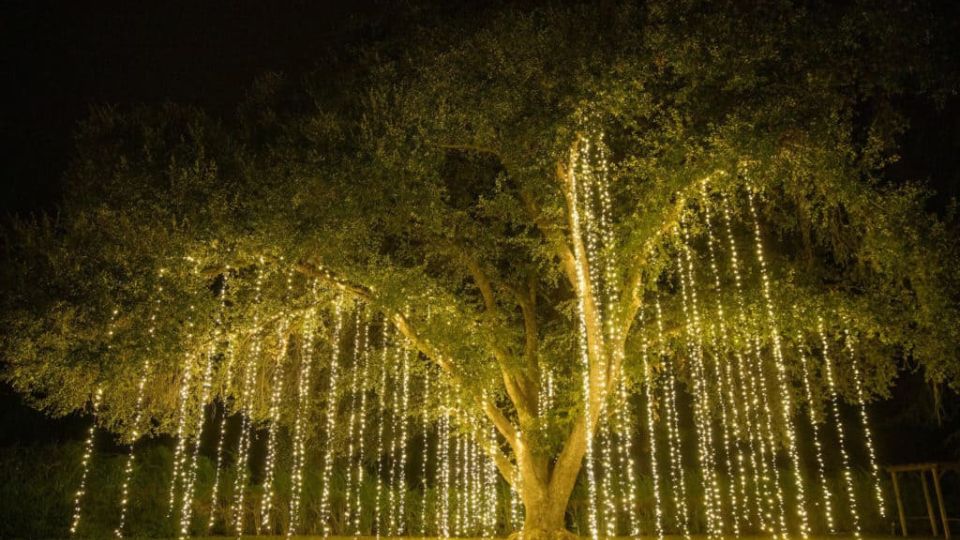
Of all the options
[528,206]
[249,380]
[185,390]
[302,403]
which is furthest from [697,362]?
[185,390]

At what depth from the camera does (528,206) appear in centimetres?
945

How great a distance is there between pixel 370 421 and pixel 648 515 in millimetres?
5514

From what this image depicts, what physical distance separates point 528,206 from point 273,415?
182 inches

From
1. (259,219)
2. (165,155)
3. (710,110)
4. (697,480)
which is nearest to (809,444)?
(697,480)

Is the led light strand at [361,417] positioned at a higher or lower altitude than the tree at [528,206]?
lower

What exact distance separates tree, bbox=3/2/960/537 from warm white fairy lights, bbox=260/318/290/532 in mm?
275

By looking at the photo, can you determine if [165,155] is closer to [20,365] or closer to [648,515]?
[20,365]

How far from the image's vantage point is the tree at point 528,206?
7691mm

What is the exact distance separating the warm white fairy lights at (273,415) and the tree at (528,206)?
0.27 metres

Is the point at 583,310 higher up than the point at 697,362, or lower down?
higher up

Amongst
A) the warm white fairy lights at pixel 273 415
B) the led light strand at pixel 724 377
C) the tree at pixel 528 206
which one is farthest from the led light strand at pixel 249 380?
the led light strand at pixel 724 377

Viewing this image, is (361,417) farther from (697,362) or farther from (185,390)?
(697,362)

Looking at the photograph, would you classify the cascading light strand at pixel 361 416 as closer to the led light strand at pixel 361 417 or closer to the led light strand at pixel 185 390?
the led light strand at pixel 361 417

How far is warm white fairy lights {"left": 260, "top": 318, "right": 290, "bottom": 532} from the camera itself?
9734mm
